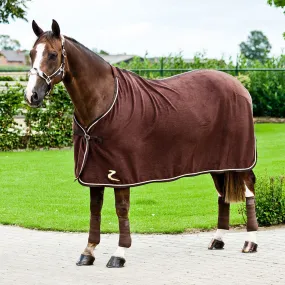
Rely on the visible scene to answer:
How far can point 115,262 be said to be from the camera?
7625mm

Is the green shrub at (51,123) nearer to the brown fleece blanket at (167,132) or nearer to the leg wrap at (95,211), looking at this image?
the brown fleece blanket at (167,132)

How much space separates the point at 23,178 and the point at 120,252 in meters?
7.23

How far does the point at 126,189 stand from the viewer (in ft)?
25.3

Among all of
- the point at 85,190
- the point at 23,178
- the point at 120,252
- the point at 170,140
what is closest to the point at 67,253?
the point at 120,252

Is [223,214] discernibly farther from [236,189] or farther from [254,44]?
[254,44]

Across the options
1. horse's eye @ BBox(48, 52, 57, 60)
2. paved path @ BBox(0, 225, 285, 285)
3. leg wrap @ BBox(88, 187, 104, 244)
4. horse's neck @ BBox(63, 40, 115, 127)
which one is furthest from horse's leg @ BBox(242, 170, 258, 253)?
horse's eye @ BBox(48, 52, 57, 60)

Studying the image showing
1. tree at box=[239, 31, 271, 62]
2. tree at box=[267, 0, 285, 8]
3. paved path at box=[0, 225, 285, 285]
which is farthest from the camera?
tree at box=[239, 31, 271, 62]

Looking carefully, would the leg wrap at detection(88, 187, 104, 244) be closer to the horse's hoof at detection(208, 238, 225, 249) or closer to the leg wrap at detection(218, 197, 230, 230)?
the horse's hoof at detection(208, 238, 225, 249)

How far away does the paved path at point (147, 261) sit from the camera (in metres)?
7.08

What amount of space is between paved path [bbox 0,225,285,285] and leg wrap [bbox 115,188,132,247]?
0.25 m

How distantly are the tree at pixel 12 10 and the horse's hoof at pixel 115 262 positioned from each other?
66.1 ft

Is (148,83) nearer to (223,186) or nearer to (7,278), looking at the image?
(223,186)

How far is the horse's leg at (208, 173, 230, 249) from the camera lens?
848 cm

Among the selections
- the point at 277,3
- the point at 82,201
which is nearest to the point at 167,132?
the point at 82,201
